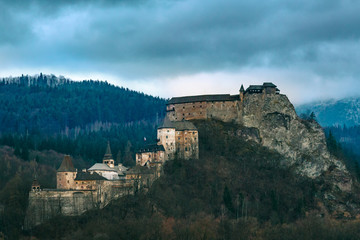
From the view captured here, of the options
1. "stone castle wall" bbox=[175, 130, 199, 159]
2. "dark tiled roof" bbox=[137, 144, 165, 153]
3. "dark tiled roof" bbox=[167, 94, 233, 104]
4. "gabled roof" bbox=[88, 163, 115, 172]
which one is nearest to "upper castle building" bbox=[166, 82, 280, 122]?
"dark tiled roof" bbox=[167, 94, 233, 104]

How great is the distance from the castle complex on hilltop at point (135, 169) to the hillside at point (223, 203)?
1.55 metres

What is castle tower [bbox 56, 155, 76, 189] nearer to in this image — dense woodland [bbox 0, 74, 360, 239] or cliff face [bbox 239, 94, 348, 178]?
dense woodland [bbox 0, 74, 360, 239]

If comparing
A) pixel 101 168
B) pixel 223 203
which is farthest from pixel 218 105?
pixel 101 168

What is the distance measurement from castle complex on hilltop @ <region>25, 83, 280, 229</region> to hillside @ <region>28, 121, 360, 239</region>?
155cm

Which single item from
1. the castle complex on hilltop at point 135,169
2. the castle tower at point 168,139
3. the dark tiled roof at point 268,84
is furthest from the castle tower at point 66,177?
the dark tiled roof at point 268,84

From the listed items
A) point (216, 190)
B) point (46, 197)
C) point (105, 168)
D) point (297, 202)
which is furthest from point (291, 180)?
point (46, 197)

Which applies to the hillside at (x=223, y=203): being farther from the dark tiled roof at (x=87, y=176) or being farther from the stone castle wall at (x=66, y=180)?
the stone castle wall at (x=66, y=180)

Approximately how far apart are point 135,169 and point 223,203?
16.0 m

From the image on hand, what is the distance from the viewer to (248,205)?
103375mm

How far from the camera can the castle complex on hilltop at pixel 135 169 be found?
8694 centimetres

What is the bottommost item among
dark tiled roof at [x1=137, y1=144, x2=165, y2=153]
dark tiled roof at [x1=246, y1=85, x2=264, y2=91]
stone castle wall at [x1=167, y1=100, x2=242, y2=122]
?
dark tiled roof at [x1=137, y1=144, x2=165, y2=153]

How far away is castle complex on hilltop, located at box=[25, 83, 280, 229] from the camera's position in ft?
285

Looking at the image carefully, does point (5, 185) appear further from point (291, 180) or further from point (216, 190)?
point (291, 180)

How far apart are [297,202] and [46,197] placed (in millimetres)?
42882
